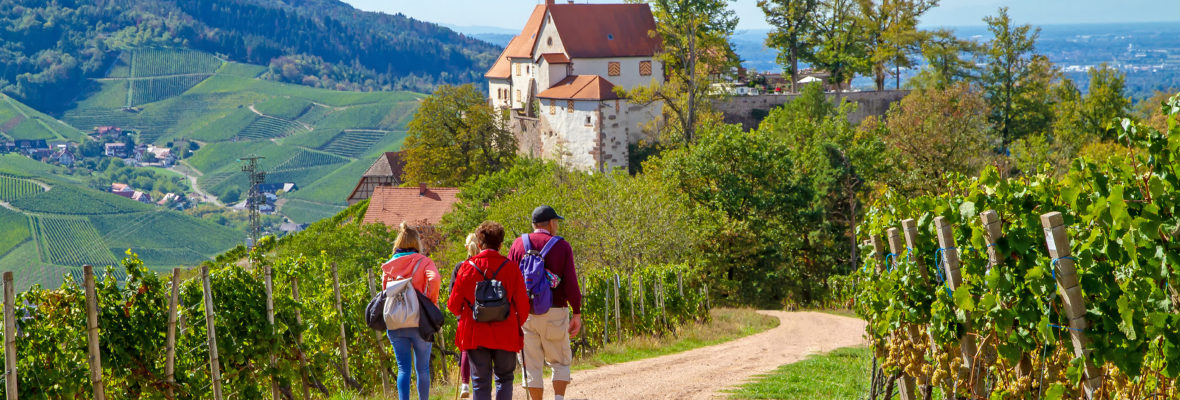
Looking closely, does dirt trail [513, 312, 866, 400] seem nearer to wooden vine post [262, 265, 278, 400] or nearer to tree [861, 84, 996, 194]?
wooden vine post [262, 265, 278, 400]

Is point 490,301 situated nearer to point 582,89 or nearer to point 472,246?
point 472,246

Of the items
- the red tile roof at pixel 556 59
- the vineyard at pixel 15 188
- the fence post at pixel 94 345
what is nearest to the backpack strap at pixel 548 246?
the fence post at pixel 94 345

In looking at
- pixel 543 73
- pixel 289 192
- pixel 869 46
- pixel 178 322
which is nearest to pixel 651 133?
pixel 543 73

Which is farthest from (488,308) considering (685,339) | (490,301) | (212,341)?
(685,339)

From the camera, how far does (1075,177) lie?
5836mm

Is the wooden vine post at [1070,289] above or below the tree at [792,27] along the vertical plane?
below

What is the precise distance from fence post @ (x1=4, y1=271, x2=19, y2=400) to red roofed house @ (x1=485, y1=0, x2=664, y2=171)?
45.5 meters

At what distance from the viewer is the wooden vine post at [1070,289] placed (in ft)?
17.6

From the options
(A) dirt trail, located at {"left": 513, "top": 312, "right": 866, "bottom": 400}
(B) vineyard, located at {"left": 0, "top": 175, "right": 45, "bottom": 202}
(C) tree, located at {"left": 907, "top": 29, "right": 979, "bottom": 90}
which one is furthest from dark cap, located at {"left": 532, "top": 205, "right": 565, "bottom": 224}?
(B) vineyard, located at {"left": 0, "top": 175, "right": 45, "bottom": 202}

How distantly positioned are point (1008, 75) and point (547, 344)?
54267 millimetres

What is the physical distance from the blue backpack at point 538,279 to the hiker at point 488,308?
274mm

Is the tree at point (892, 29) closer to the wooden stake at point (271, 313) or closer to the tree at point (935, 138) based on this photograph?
the tree at point (935, 138)

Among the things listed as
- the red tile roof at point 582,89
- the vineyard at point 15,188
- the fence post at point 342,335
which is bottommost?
the vineyard at point 15,188

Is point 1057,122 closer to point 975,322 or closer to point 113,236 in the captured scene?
point 975,322
